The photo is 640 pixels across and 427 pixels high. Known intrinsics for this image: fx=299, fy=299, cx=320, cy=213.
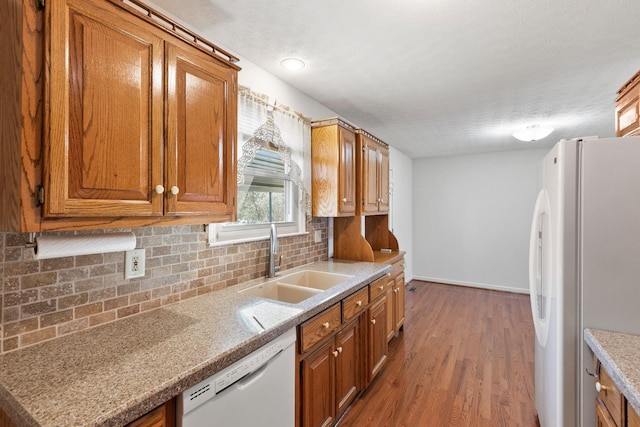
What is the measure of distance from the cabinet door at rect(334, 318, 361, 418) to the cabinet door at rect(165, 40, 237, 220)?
3.64 ft

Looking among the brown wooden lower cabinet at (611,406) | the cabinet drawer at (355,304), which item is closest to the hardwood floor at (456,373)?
the cabinet drawer at (355,304)

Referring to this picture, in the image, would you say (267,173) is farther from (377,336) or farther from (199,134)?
(377,336)

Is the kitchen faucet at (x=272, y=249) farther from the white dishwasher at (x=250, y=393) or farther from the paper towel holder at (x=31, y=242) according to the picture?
the paper towel holder at (x=31, y=242)

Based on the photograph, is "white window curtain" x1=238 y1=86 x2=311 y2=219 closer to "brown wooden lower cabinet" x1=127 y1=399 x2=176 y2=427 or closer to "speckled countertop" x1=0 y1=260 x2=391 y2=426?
"speckled countertop" x1=0 y1=260 x2=391 y2=426

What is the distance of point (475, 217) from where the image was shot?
17.3ft

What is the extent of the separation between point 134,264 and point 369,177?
2.10 metres

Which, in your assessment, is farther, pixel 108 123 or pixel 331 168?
pixel 331 168

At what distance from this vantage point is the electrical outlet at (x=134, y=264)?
1357 millimetres

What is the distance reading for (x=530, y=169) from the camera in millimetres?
4836

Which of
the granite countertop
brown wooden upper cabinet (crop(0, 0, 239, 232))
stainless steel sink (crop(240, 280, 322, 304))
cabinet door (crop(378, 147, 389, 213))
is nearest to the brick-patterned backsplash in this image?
stainless steel sink (crop(240, 280, 322, 304))

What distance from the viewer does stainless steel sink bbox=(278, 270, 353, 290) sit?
7.30 feet

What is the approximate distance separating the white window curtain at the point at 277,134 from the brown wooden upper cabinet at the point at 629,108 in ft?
6.76

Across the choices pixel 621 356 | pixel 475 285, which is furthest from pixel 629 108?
pixel 475 285

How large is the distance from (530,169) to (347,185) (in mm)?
3914
